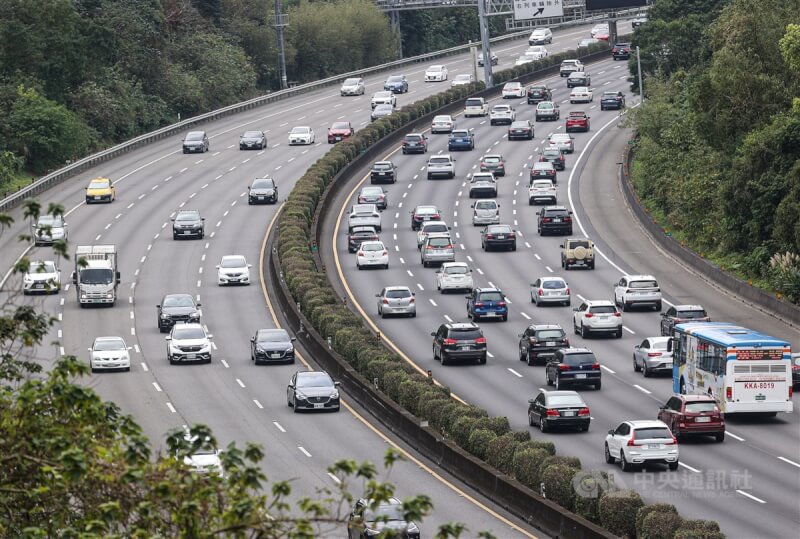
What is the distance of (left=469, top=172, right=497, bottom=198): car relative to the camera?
97250 mm

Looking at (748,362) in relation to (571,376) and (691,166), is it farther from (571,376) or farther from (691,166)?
(691,166)

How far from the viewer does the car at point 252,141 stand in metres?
115

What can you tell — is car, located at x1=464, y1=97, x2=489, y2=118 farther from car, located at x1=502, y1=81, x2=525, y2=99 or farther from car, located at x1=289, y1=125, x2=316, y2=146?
car, located at x1=289, y1=125, x2=316, y2=146

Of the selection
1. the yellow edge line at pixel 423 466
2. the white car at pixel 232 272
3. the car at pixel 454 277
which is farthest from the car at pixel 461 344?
the white car at pixel 232 272

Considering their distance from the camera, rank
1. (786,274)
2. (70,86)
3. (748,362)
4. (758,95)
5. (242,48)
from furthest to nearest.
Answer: (242,48) < (70,86) < (758,95) < (786,274) < (748,362)

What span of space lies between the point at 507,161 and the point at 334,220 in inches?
829

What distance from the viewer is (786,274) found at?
223 ft

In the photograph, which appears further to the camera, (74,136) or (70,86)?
(70,86)

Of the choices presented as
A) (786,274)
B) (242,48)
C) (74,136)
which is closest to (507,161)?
(74,136)

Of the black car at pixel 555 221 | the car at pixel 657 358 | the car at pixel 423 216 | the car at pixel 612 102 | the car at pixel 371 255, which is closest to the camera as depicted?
the car at pixel 657 358

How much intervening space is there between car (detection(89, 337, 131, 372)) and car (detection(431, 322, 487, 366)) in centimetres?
1074

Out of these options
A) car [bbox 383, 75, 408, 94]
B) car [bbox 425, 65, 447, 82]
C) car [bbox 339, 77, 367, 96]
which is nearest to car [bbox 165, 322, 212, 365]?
car [bbox 383, 75, 408, 94]

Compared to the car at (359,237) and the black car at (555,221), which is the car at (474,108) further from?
the car at (359,237)

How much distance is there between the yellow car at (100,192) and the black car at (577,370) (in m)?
49.0
